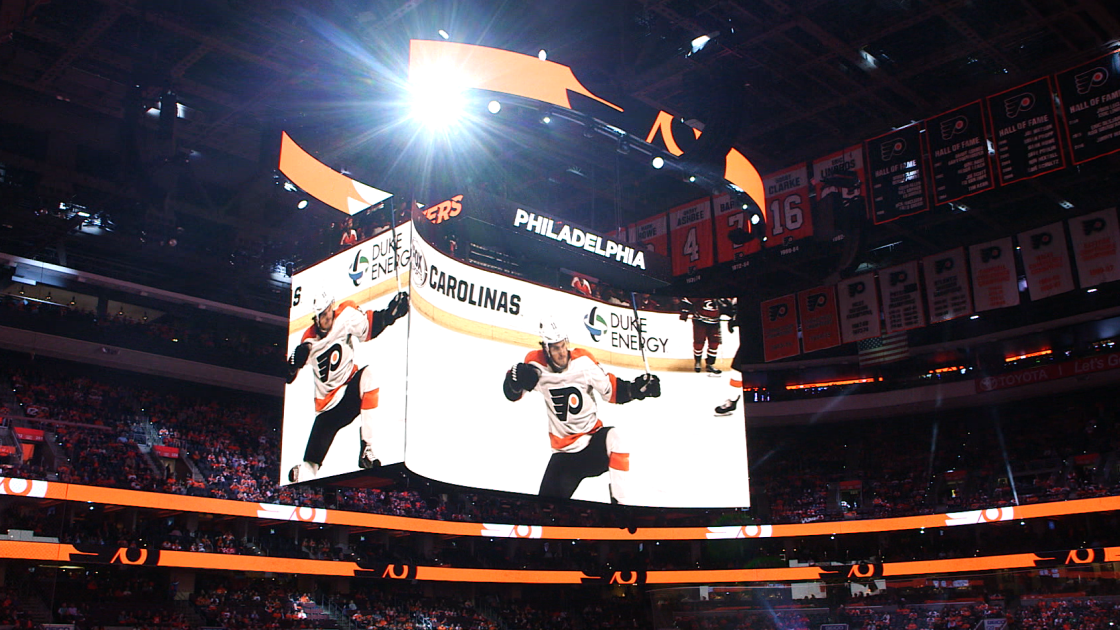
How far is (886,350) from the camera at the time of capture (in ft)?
66.2

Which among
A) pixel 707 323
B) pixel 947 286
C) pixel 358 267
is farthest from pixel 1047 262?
pixel 358 267

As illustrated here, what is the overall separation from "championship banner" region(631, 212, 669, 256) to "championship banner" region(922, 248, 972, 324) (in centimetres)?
460

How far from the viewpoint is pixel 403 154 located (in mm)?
13227

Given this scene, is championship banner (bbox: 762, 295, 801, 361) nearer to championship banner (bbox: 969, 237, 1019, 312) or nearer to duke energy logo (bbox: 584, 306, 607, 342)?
championship banner (bbox: 969, 237, 1019, 312)

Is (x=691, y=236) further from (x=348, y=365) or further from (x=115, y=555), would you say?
(x=115, y=555)

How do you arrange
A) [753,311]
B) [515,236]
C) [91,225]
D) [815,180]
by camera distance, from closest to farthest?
[515,236] → [815,180] → [91,225] → [753,311]

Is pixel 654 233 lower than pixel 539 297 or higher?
higher

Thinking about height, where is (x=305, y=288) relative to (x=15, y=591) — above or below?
above

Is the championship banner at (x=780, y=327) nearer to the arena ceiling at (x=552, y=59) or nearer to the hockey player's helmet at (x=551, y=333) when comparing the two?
the arena ceiling at (x=552, y=59)

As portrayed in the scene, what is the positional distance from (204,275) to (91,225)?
3.75 metres

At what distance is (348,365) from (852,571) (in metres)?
20.6

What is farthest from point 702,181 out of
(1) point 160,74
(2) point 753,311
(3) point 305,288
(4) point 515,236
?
(2) point 753,311

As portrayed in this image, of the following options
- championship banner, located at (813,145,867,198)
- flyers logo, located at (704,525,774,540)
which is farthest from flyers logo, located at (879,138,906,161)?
flyers logo, located at (704,525,774,540)

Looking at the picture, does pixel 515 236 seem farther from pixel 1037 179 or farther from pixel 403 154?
pixel 1037 179
